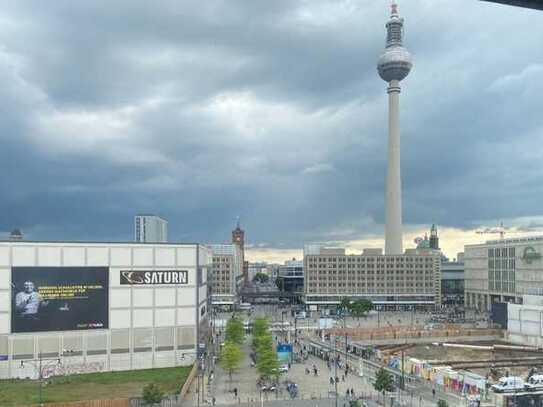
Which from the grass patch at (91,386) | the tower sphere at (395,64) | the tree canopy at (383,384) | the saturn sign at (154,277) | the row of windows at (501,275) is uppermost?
the tower sphere at (395,64)

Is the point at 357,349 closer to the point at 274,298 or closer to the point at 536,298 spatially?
the point at 536,298

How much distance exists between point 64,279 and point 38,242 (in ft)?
13.3

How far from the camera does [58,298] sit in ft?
186

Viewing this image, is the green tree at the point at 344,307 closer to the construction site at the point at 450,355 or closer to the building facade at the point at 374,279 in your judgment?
the building facade at the point at 374,279

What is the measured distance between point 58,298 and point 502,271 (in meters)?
94.3

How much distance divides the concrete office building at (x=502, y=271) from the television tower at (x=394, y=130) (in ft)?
76.3

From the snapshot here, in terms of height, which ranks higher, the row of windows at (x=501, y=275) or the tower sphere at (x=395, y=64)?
the tower sphere at (x=395, y=64)

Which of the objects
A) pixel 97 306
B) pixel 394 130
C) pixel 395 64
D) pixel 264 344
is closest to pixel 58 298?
pixel 97 306

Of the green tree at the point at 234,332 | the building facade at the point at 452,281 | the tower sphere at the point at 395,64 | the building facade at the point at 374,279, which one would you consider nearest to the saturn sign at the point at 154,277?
the green tree at the point at 234,332

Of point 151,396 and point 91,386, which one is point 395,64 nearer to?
point 91,386

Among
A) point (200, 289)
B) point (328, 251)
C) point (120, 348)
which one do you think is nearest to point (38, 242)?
point (120, 348)

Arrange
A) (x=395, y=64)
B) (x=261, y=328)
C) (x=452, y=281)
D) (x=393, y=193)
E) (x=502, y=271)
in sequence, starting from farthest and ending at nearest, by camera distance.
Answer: (x=452, y=281) → (x=395, y=64) → (x=393, y=193) → (x=502, y=271) → (x=261, y=328)

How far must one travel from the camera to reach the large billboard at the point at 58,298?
55.4 metres

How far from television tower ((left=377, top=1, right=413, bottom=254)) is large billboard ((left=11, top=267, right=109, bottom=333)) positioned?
110694 mm
